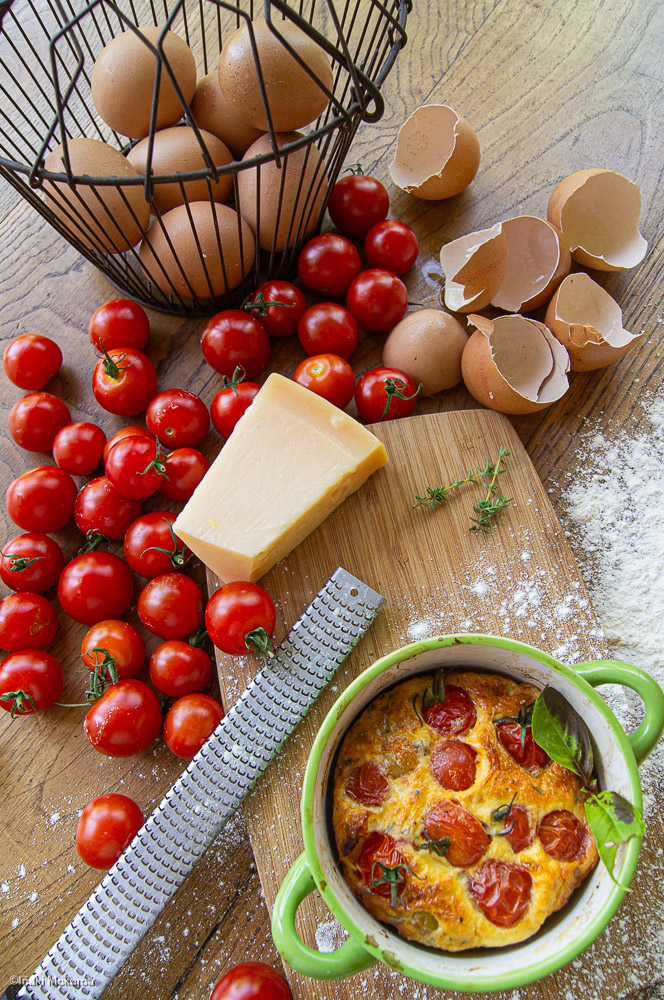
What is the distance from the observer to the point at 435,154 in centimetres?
137

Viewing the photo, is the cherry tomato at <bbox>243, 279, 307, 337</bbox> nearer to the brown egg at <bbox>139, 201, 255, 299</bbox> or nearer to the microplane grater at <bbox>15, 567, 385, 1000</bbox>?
the brown egg at <bbox>139, 201, 255, 299</bbox>

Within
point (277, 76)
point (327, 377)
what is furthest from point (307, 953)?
point (277, 76)

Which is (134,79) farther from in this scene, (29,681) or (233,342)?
(29,681)

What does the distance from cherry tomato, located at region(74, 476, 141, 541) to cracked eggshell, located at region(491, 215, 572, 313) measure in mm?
782

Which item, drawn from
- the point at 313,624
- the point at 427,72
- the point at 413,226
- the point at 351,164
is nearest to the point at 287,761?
the point at 313,624

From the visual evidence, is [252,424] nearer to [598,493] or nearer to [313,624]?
[313,624]

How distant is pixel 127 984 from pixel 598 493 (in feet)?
3.60

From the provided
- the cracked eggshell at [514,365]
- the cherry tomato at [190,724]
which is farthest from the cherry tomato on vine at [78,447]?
the cracked eggshell at [514,365]

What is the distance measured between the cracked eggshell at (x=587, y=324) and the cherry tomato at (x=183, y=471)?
0.68 m

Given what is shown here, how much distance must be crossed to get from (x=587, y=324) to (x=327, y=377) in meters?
0.50

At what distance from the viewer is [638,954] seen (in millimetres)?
983

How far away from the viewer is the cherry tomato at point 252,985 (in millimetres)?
964

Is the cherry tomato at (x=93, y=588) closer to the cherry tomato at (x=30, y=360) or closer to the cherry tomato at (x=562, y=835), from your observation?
the cherry tomato at (x=30, y=360)

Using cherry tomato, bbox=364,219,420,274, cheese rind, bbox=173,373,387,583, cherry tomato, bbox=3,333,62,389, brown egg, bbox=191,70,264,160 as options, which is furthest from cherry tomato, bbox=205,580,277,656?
brown egg, bbox=191,70,264,160
